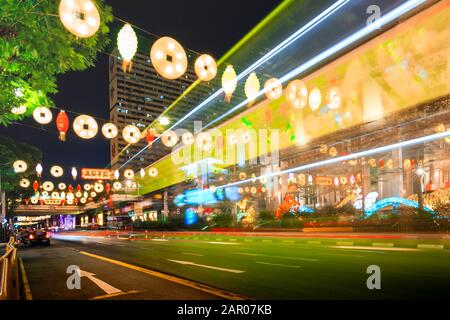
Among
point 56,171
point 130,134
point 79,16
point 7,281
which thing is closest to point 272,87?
point 130,134

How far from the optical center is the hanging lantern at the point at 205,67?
33.5ft

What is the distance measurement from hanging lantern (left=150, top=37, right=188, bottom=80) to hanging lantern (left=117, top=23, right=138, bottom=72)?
1.92 feet

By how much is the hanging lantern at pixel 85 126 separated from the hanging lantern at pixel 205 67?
19.0 ft

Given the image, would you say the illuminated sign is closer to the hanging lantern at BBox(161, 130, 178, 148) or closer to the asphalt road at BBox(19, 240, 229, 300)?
the hanging lantern at BBox(161, 130, 178, 148)

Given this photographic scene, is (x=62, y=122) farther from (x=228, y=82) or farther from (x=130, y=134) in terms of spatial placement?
(x=228, y=82)

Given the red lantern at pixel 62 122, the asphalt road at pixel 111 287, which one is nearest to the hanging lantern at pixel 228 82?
the asphalt road at pixel 111 287

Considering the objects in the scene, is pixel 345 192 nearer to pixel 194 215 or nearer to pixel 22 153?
pixel 194 215

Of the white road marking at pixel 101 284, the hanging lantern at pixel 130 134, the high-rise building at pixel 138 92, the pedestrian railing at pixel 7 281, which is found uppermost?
the high-rise building at pixel 138 92

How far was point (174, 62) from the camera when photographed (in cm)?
874

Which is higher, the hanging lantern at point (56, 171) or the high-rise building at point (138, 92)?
the high-rise building at point (138, 92)

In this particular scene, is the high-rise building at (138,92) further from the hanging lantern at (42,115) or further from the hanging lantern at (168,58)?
the hanging lantern at (168,58)

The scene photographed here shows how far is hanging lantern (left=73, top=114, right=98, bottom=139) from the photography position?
13.4 m

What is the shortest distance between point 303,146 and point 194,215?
19340 millimetres

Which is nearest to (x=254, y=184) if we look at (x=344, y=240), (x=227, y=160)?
(x=227, y=160)
